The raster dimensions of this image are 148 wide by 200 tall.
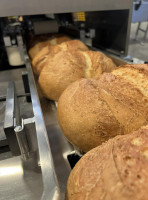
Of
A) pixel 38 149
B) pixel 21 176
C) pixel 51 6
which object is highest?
pixel 51 6

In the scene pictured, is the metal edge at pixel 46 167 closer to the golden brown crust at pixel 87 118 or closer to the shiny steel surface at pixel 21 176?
the shiny steel surface at pixel 21 176

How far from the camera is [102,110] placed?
2.36ft

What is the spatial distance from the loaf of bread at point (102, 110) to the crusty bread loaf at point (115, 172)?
0.78 ft

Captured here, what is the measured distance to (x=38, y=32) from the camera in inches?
70.9

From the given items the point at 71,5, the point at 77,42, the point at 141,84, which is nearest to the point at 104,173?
the point at 141,84

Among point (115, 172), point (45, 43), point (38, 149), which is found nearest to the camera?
point (115, 172)

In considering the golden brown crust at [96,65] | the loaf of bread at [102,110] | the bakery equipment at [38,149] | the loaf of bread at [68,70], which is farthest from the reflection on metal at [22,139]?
the golden brown crust at [96,65]

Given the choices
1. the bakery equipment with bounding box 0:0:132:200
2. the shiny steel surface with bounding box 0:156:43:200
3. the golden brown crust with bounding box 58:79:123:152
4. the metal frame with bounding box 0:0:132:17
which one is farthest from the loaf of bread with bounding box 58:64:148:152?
the metal frame with bounding box 0:0:132:17

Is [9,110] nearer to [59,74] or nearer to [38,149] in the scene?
[38,149]

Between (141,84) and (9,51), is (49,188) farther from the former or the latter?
(9,51)

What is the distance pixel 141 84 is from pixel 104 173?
56cm

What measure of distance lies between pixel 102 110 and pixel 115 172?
1.23 ft

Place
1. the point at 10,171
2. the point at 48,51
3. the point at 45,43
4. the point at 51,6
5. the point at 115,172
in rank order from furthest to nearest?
the point at 45,43, the point at 48,51, the point at 51,6, the point at 10,171, the point at 115,172

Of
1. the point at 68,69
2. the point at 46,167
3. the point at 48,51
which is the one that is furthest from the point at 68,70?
the point at 46,167
